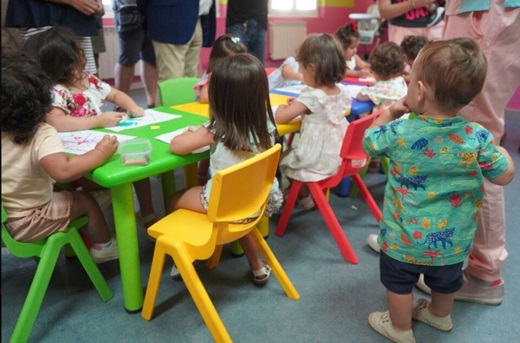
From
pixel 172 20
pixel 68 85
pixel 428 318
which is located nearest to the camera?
pixel 428 318

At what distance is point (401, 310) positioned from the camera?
1325 mm

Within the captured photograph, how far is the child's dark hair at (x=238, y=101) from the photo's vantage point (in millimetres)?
1367

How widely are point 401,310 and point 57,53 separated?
1.53 metres

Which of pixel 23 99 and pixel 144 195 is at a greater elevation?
pixel 23 99

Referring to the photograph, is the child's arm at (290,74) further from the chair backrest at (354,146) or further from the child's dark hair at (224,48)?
the chair backrest at (354,146)

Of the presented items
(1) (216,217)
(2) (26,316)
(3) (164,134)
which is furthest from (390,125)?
(2) (26,316)

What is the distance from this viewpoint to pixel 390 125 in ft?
3.92

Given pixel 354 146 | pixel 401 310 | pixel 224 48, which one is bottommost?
pixel 401 310

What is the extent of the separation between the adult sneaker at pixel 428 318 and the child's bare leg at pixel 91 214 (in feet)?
3.80

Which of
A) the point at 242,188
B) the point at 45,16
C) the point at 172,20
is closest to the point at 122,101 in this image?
the point at 45,16

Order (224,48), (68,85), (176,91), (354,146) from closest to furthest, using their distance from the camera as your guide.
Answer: (68,85)
(354,146)
(224,48)
(176,91)

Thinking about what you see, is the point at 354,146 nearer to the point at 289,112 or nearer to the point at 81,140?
the point at 289,112

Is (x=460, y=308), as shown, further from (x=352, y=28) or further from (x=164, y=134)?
(x=352, y=28)

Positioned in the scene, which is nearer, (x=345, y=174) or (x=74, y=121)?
(x=74, y=121)
